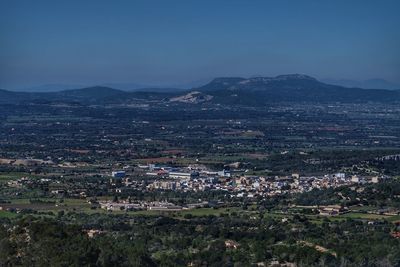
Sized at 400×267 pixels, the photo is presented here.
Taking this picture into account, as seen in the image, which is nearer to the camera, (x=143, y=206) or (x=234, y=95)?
(x=143, y=206)

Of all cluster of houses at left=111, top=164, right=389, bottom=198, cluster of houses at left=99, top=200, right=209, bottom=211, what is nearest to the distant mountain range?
cluster of houses at left=111, top=164, right=389, bottom=198

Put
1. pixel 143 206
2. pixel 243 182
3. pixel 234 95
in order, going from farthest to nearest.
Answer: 1. pixel 234 95
2. pixel 243 182
3. pixel 143 206

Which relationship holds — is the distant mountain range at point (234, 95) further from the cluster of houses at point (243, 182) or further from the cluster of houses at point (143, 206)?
the cluster of houses at point (143, 206)

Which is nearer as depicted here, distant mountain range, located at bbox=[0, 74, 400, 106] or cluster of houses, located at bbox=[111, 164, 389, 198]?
cluster of houses, located at bbox=[111, 164, 389, 198]

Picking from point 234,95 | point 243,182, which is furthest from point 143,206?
point 234,95

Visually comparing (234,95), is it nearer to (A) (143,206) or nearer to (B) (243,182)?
(B) (243,182)

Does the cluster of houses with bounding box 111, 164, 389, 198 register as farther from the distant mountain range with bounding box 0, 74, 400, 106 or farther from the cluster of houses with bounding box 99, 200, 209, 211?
the distant mountain range with bounding box 0, 74, 400, 106

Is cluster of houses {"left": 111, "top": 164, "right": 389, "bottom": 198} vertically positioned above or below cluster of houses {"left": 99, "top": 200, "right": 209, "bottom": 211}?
below

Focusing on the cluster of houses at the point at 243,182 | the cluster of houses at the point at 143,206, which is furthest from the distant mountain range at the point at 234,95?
the cluster of houses at the point at 143,206

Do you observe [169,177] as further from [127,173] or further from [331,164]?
[331,164]

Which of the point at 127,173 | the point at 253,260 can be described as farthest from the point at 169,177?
the point at 253,260

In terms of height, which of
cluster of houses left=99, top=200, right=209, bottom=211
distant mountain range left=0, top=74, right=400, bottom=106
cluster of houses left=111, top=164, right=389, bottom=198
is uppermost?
distant mountain range left=0, top=74, right=400, bottom=106
